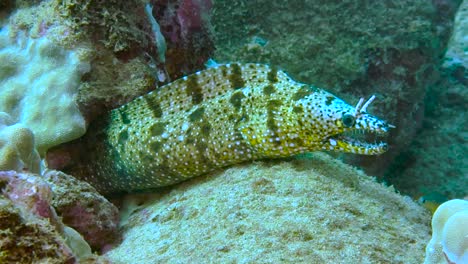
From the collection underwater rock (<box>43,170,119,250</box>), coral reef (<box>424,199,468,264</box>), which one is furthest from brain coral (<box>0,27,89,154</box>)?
coral reef (<box>424,199,468,264</box>)

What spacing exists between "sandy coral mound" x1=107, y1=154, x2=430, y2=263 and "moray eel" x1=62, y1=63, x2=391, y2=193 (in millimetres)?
276

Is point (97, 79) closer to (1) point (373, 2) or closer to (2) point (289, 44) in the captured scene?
(2) point (289, 44)

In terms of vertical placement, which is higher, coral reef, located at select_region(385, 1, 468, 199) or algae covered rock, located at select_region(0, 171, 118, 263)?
algae covered rock, located at select_region(0, 171, 118, 263)

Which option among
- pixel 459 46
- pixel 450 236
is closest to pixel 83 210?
pixel 450 236

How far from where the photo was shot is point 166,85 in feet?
13.8

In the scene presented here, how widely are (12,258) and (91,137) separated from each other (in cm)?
267

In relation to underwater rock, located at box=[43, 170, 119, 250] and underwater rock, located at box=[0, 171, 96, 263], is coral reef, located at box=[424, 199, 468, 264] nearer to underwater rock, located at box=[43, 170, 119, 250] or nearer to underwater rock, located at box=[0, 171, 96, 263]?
underwater rock, located at box=[0, 171, 96, 263]

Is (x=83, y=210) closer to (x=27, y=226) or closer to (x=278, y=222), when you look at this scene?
(x=27, y=226)

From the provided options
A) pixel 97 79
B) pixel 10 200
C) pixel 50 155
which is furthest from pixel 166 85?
pixel 10 200

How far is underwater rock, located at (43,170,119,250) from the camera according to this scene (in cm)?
299

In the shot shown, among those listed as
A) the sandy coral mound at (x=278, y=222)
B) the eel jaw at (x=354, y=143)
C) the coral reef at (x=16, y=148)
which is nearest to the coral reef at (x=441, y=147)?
the sandy coral mound at (x=278, y=222)

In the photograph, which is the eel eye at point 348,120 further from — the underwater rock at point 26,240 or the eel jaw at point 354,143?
the underwater rock at point 26,240

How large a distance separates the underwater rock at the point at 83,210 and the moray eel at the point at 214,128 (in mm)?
968

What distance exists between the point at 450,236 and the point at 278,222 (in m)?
1.05
